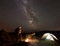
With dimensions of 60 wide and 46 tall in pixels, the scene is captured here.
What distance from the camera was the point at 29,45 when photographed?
62.2ft

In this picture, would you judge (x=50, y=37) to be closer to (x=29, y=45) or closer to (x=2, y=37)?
(x=29, y=45)

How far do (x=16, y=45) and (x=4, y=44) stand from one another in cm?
188

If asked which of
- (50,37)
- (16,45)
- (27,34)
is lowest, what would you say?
(16,45)

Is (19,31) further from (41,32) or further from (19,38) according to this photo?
(41,32)

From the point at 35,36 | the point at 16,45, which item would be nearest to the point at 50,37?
the point at 35,36

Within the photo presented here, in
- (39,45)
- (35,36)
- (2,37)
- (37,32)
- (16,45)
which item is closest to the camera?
(16,45)

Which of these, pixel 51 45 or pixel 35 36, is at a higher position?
pixel 35 36

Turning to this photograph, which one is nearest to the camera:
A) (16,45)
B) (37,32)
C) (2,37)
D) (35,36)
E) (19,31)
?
(16,45)

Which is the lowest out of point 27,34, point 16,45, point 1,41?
point 16,45

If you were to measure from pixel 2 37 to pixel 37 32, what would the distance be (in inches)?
416

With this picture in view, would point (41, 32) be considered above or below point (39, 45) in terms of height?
above

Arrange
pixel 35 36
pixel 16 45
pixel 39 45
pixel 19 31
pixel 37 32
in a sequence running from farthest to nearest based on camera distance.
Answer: pixel 37 32, pixel 35 36, pixel 19 31, pixel 39 45, pixel 16 45

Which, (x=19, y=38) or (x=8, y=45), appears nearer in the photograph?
(x=8, y=45)

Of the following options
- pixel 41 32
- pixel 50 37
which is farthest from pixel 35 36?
pixel 50 37
